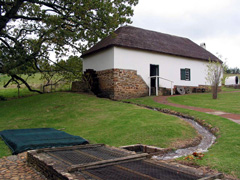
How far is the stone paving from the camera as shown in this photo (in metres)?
5.38

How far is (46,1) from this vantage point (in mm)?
15789

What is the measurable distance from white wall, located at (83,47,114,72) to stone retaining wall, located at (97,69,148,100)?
51 centimetres

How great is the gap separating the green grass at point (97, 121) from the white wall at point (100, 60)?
3477 mm

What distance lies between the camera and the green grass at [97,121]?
28.9ft

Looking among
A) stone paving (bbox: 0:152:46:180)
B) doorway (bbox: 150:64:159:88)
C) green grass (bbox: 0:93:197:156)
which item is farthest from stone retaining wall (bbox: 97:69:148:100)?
stone paving (bbox: 0:152:46:180)

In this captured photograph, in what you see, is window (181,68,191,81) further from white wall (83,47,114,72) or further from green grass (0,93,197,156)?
green grass (0,93,197,156)

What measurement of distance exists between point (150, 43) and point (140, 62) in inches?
95.8

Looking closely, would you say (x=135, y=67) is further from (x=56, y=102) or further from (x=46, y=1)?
(x=46, y=1)

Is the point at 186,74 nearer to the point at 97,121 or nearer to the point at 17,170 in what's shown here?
the point at 97,121

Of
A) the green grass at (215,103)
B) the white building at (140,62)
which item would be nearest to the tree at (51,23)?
the white building at (140,62)

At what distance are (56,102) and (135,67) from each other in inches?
279

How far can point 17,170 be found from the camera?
5832 millimetres

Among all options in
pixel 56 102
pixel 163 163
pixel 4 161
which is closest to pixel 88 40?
pixel 56 102

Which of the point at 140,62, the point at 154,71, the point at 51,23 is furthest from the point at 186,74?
the point at 51,23
